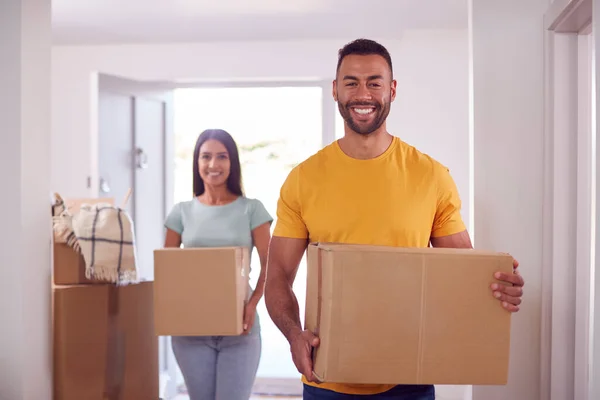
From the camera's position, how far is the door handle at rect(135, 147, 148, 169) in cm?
422

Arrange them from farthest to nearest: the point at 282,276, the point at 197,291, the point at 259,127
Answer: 1. the point at 259,127
2. the point at 197,291
3. the point at 282,276

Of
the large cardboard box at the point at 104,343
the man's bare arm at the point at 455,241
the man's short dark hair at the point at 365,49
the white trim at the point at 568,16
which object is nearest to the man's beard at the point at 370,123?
the man's short dark hair at the point at 365,49

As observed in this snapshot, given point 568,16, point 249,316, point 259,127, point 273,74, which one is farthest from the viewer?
point 259,127

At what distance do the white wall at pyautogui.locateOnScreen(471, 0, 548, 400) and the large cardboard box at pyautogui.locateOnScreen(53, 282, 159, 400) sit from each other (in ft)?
4.40

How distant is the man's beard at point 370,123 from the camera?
148cm

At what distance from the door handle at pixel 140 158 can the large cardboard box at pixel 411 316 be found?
10.3 ft

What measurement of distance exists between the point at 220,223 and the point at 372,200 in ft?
3.96

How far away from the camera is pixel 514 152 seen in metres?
2.23

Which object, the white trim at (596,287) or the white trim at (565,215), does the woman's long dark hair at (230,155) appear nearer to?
the white trim at (565,215)

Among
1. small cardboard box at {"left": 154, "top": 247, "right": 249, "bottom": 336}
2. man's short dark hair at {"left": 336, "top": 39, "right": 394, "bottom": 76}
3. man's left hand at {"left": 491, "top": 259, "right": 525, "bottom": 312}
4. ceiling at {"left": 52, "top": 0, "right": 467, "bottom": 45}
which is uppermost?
ceiling at {"left": 52, "top": 0, "right": 467, "bottom": 45}

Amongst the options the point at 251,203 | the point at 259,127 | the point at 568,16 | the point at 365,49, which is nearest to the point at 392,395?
the point at 365,49

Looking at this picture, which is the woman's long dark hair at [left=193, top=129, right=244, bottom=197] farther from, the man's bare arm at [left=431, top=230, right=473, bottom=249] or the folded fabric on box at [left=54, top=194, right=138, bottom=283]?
the man's bare arm at [left=431, top=230, right=473, bottom=249]

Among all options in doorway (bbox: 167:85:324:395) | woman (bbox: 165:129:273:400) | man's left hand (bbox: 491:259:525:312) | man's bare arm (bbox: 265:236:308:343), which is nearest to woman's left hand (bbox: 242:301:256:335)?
woman (bbox: 165:129:273:400)

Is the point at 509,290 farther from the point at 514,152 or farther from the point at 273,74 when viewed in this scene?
the point at 273,74
